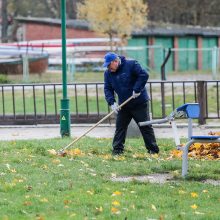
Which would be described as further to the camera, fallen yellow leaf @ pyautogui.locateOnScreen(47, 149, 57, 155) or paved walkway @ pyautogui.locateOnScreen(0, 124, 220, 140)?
paved walkway @ pyautogui.locateOnScreen(0, 124, 220, 140)

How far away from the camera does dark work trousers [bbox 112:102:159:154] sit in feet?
40.6

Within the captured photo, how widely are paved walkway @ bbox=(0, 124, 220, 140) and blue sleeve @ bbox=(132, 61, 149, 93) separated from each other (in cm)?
431

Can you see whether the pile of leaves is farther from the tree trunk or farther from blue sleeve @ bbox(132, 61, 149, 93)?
the tree trunk

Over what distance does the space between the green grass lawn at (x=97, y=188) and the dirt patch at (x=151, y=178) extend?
114 mm

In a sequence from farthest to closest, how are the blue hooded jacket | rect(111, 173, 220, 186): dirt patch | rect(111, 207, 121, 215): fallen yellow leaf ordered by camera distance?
the blue hooded jacket
rect(111, 173, 220, 186): dirt patch
rect(111, 207, 121, 215): fallen yellow leaf

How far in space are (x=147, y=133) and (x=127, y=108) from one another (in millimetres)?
493

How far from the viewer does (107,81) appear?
1245 centimetres

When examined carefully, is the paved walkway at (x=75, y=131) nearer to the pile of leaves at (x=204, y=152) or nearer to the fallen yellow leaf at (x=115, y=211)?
the pile of leaves at (x=204, y=152)

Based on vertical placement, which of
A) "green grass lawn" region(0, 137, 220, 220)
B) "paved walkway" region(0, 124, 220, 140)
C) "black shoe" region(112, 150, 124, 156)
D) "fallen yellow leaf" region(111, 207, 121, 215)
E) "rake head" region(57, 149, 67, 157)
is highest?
"fallen yellow leaf" region(111, 207, 121, 215)

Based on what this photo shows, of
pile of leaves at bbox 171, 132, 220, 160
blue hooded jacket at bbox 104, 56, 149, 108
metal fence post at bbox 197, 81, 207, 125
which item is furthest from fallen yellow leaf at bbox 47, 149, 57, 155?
metal fence post at bbox 197, 81, 207, 125

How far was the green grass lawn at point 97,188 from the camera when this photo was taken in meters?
7.71

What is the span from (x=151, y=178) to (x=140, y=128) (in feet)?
8.04

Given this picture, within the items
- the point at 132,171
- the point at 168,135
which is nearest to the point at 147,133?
the point at 132,171

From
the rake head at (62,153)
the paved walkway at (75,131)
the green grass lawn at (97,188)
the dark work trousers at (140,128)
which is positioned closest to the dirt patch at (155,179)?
the green grass lawn at (97,188)
